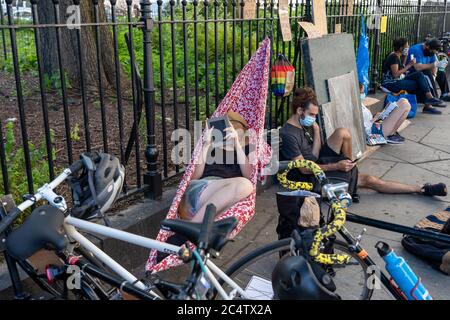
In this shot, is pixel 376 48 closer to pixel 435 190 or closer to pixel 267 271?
pixel 435 190

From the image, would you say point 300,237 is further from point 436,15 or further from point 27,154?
point 436,15

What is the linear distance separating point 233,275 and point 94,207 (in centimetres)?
83

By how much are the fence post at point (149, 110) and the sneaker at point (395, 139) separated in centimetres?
388

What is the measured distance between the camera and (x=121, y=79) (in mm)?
6125

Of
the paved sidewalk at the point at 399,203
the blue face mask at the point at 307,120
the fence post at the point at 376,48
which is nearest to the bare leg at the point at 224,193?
the paved sidewalk at the point at 399,203

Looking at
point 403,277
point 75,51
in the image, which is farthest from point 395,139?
point 403,277

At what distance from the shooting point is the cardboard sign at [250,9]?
468 centimetres

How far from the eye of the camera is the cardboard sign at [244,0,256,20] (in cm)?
468

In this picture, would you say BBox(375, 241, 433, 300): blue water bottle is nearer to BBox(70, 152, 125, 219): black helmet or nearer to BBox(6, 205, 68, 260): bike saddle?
BBox(70, 152, 125, 219): black helmet

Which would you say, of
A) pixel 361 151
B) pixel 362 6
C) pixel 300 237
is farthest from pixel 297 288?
pixel 362 6

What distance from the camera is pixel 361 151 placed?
5.93 metres

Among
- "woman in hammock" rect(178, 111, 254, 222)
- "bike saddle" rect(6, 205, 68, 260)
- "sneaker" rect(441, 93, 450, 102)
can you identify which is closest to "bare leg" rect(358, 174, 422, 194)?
"woman in hammock" rect(178, 111, 254, 222)

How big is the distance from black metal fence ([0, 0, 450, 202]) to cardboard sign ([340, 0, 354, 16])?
14 millimetres

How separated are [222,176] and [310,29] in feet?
7.76
